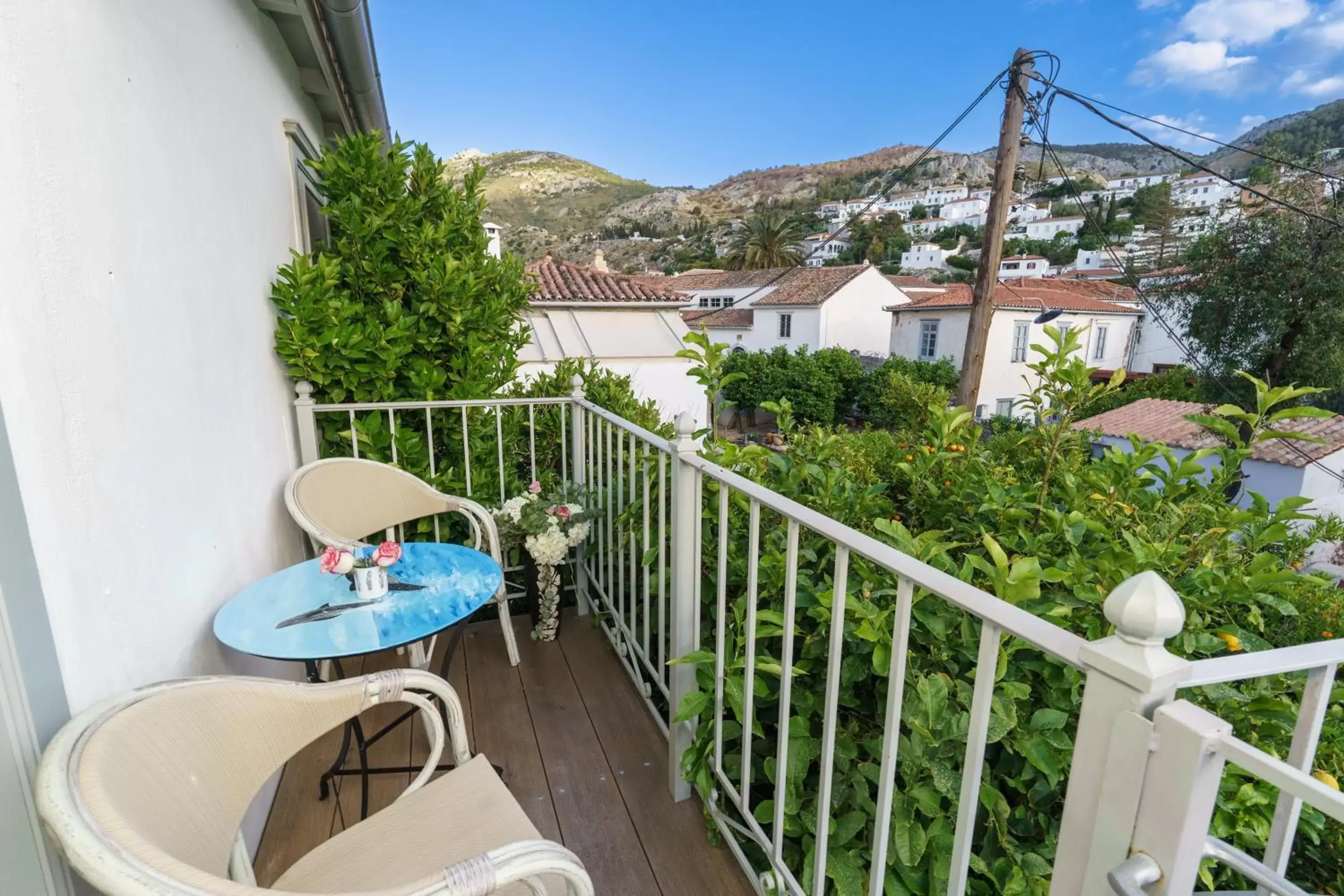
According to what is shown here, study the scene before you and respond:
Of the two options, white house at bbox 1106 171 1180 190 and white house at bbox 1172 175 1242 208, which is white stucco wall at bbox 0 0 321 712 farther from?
white house at bbox 1106 171 1180 190

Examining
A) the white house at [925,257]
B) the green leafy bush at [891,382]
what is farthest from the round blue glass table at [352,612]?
the white house at [925,257]

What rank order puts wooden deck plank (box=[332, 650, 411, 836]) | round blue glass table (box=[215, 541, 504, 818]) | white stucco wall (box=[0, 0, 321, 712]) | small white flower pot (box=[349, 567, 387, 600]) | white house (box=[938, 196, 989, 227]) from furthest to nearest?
white house (box=[938, 196, 989, 227])
wooden deck plank (box=[332, 650, 411, 836])
small white flower pot (box=[349, 567, 387, 600])
round blue glass table (box=[215, 541, 504, 818])
white stucco wall (box=[0, 0, 321, 712])

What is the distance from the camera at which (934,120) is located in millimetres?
48312

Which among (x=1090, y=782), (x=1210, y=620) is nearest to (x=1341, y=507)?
(x=1210, y=620)

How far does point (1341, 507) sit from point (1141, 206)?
32328mm

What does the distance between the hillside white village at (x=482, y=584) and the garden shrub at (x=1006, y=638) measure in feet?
0.04

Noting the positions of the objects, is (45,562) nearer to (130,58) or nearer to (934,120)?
(130,58)

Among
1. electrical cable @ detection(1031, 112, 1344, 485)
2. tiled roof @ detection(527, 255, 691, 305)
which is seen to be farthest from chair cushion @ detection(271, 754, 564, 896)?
tiled roof @ detection(527, 255, 691, 305)

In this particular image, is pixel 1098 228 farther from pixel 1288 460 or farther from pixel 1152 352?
pixel 1152 352

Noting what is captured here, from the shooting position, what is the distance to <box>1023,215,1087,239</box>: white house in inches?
2165

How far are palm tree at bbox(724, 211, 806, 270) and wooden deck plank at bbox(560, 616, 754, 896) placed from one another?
3341 centimetres

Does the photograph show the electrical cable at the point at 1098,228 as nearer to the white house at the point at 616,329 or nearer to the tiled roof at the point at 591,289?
the white house at the point at 616,329

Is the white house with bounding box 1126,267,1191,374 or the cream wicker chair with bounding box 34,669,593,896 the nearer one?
the cream wicker chair with bounding box 34,669,593,896

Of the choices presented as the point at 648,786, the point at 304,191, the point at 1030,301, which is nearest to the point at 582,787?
the point at 648,786
